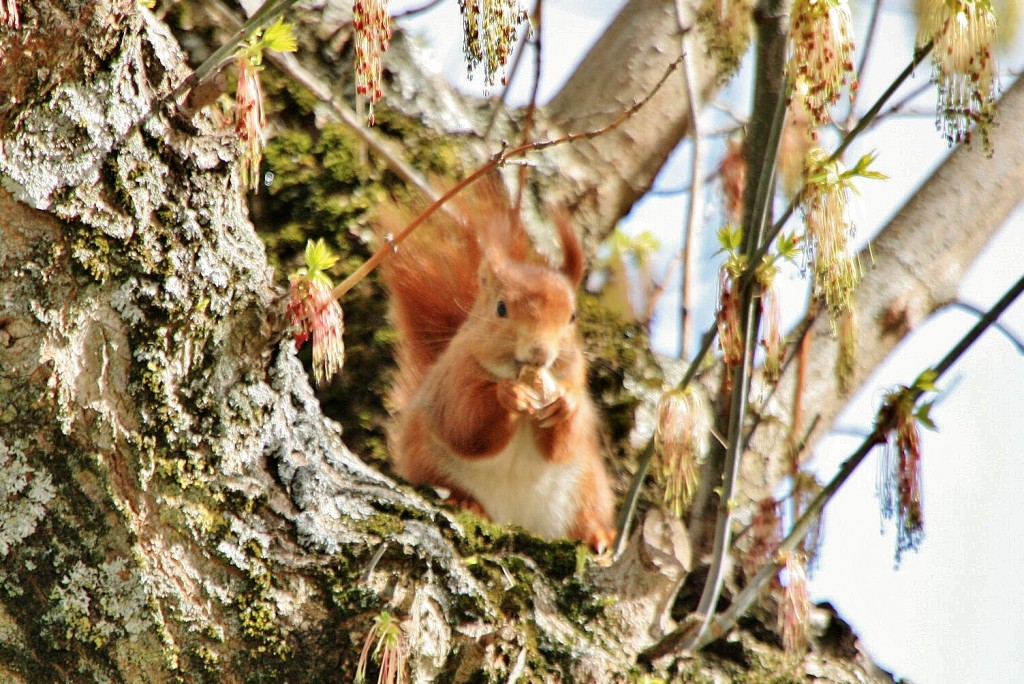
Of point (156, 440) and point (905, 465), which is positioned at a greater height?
point (905, 465)

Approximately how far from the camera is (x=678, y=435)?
1493 millimetres

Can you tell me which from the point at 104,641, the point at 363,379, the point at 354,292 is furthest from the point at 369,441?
the point at 104,641

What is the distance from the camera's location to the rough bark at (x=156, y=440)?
4.08 ft

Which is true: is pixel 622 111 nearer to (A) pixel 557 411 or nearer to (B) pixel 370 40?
(A) pixel 557 411

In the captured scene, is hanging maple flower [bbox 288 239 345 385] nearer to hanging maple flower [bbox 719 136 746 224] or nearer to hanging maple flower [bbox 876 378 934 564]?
hanging maple flower [bbox 876 378 934 564]

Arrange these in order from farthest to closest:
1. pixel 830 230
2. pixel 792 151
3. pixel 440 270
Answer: pixel 440 270
pixel 792 151
pixel 830 230

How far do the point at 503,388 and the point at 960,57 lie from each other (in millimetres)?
1157

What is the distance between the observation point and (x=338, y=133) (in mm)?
2508

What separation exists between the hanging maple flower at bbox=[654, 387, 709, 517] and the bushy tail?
849 millimetres

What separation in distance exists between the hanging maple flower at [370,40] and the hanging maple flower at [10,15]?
36cm

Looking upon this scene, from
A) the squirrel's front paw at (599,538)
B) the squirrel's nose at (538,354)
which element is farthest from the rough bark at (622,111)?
the squirrel's front paw at (599,538)

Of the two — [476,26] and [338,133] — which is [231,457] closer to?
[476,26]

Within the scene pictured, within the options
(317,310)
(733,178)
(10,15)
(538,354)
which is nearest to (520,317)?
(538,354)

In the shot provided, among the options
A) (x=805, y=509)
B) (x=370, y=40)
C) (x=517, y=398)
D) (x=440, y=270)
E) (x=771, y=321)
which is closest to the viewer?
(x=370, y=40)
